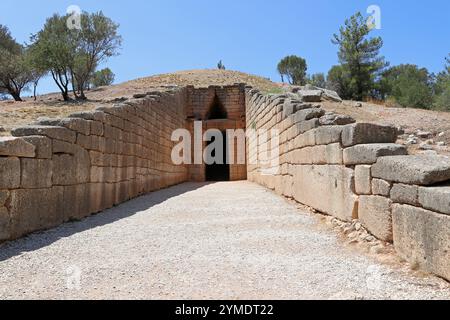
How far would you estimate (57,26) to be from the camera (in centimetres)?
2489

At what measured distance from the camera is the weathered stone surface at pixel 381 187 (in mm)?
4129

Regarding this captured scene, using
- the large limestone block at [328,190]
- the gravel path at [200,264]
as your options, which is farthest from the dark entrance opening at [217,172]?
the gravel path at [200,264]

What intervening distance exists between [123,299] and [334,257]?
226 centimetres

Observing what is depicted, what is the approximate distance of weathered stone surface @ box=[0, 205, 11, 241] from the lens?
4590 mm

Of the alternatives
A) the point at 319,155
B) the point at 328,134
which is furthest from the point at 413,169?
the point at 319,155

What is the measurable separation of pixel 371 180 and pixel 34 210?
452 cm

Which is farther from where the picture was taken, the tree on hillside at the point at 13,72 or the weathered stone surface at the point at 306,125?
the tree on hillside at the point at 13,72

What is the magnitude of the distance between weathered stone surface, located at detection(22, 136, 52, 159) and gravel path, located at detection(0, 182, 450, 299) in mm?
1123

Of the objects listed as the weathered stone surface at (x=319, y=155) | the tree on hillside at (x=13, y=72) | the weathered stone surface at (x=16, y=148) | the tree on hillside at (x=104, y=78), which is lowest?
the weathered stone surface at (x=319, y=155)

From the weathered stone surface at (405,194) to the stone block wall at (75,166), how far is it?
15.0ft

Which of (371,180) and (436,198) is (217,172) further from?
(436,198)

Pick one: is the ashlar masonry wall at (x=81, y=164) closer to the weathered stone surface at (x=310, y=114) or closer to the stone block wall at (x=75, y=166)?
the stone block wall at (x=75, y=166)

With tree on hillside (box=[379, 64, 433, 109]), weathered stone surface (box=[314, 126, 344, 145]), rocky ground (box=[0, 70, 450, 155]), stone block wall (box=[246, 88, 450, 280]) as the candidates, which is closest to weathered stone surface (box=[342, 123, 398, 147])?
stone block wall (box=[246, 88, 450, 280])

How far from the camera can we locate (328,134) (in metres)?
5.82
